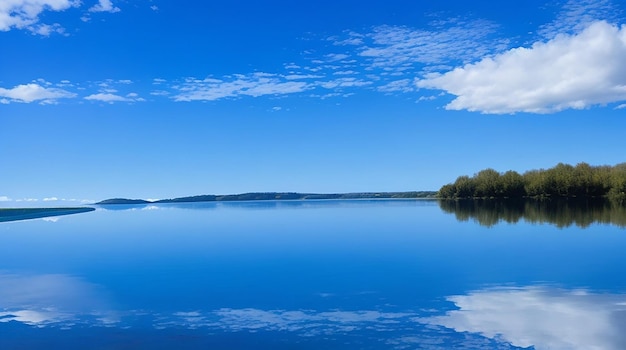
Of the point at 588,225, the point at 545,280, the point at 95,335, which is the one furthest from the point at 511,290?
the point at 588,225

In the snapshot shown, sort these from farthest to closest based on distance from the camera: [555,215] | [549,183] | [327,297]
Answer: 1. [549,183]
2. [555,215]
3. [327,297]

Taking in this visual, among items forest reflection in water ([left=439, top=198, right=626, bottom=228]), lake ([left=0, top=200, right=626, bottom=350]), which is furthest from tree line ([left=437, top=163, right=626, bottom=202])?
lake ([left=0, top=200, right=626, bottom=350])

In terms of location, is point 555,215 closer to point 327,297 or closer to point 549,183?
point 327,297

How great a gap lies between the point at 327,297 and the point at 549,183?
71779mm

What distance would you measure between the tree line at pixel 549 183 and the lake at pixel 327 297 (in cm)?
5501

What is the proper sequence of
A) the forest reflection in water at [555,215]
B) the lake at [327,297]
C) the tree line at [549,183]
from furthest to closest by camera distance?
the tree line at [549,183] < the forest reflection in water at [555,215] < the lake at [327,297]

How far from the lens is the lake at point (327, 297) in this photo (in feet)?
23.6

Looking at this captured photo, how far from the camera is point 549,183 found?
73125mm

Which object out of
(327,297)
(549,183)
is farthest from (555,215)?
(549,183)

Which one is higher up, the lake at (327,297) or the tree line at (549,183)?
the tree line at (549,183)

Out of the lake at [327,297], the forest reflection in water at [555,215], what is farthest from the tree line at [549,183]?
the lake at [327,297]

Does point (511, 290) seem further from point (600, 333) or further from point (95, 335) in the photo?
point (95, 335)

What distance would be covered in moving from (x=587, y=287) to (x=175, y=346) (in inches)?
315

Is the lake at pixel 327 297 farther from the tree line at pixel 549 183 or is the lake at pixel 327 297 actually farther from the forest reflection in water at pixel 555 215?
the tree line at pixel 549 183
